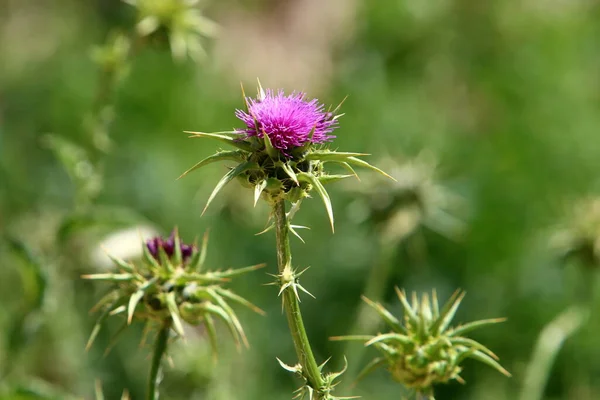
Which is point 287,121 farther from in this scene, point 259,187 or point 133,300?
point 133,300

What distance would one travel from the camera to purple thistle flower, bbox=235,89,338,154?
251cm

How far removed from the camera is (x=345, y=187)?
17.1 ft

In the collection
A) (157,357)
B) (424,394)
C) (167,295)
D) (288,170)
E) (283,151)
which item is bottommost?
(424,394)

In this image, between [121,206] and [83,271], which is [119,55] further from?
[121,206]

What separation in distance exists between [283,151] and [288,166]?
7 centimetres

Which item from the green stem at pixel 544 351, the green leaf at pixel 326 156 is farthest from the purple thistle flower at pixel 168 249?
the green stem at pixel 544 351

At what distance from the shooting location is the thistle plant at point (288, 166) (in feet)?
8.00

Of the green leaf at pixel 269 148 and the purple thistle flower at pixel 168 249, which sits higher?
the purple thistle flower at pixel 168 249

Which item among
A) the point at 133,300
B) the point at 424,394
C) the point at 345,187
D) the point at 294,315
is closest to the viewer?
the point at 294,315

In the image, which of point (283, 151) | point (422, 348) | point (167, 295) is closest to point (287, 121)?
point (283, 151)

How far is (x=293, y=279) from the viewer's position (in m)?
2.43

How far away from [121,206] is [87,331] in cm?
147

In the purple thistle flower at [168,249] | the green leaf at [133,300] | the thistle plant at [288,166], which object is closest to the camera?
the thistle plant at [288,166]

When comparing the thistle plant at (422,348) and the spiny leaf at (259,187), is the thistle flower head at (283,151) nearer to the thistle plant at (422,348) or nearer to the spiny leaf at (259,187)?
the spiny leaf at (259,187)
